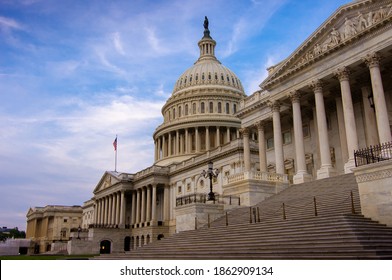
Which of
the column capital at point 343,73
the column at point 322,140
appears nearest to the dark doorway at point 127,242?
the column at point 322,140

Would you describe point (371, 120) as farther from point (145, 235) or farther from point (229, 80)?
point (229, 80)

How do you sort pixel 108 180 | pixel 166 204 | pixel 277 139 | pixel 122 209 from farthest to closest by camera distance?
1. pixel 108 180
2. pixel 122 209
3. pixel 166 204
4. pixel 277 139

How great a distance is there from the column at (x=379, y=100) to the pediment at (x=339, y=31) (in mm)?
2335

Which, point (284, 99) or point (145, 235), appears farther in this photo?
point (145, 235)

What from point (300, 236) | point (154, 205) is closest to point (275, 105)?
point (300, 236)

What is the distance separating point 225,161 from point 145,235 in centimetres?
2418

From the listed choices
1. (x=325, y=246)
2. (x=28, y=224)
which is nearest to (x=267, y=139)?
(x=325, y=246)

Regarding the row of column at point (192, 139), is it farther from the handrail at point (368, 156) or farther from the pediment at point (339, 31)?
the handrail at point (368, 156)

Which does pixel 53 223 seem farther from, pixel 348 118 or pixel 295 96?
pixel 348 118

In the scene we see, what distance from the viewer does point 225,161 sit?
66375mm

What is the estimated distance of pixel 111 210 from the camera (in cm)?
9388

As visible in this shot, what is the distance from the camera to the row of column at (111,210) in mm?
87562

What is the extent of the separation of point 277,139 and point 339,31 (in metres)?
11.7

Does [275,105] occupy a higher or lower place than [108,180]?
lower
